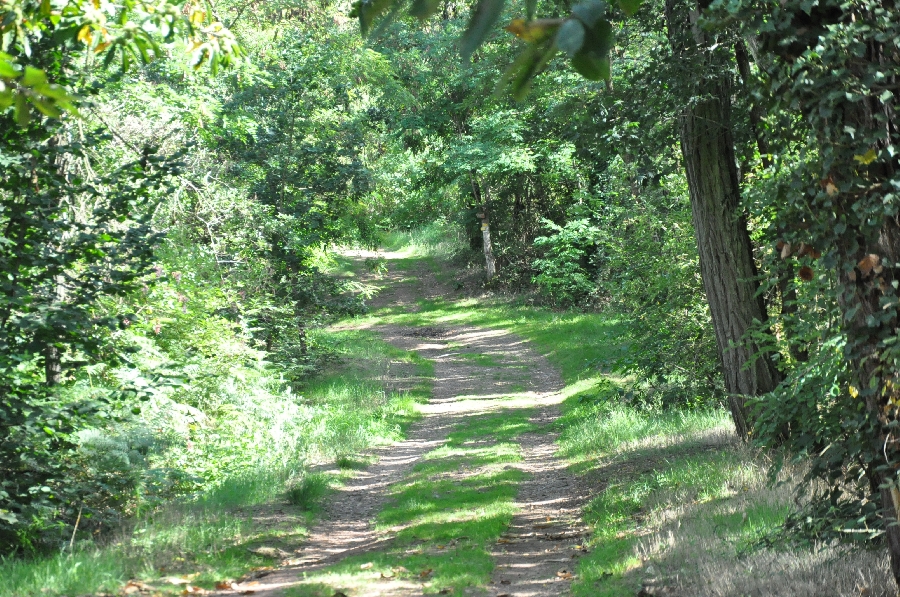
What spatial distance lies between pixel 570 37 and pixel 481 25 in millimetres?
182

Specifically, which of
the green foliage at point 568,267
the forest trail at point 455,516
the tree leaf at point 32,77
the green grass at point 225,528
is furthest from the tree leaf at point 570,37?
the green foliage at point 568,267

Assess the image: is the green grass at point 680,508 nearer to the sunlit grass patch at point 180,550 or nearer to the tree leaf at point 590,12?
the sunlit grass patch at point 180,550

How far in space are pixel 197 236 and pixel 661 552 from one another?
34.2 feet

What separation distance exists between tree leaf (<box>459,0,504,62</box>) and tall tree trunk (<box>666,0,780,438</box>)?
7.98 m

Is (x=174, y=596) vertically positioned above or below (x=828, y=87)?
below

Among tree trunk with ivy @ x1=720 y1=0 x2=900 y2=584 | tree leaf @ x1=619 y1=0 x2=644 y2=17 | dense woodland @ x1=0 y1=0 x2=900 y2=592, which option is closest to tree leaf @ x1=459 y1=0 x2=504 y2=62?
dense woodland @ x1=0 y1=0 x2=900 y2=592

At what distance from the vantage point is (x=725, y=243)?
9359 mm

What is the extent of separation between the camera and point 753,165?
32.6 ft

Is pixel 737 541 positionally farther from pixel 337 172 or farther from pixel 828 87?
pixel 337 172

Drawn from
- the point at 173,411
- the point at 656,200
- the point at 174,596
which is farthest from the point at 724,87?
the point at 173,411

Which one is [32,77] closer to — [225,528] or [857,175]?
[857,175]

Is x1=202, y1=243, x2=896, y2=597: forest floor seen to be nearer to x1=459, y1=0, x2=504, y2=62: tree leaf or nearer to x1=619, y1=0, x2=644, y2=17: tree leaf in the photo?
x1=619, y1=0, x2=644, y2=17: tree leaf

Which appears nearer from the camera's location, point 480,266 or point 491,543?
point 491,543

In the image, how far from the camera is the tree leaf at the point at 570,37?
5.22ft
